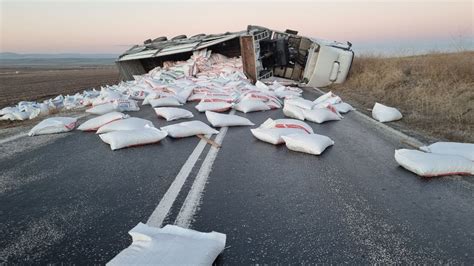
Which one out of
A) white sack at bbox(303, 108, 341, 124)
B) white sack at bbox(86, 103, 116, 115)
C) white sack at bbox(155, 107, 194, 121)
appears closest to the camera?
white sack at bbox(155, 107, 194, 121)

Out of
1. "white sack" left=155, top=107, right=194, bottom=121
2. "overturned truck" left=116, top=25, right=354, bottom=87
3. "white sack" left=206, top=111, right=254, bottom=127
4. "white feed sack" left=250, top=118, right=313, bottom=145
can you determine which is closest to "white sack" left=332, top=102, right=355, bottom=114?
"white sack" left=206, top=111, right=254, bottom=127

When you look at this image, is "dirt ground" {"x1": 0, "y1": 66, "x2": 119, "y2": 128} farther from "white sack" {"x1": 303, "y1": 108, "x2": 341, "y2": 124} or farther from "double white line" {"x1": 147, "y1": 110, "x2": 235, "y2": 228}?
"white sack" {"x1": 303, "y1": 108, "x2": 341, "y2": 124}

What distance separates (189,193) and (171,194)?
0.15 metres

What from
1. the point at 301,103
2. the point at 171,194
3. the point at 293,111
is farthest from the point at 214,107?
the point at 171,194

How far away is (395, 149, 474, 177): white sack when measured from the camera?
3.87 metres

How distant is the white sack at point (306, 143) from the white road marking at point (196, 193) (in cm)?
96

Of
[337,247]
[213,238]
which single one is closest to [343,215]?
[337,247]

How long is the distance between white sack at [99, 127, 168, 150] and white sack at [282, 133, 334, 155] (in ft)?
5.63

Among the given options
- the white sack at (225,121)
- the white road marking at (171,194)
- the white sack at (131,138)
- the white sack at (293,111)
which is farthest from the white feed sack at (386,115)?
the white sack at (131,138)

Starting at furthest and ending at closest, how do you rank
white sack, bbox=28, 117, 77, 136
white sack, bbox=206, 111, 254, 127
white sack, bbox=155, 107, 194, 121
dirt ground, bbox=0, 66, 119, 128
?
dirt ground, bbox=0, 66, 119, 128
white sack, bbox=155, 107, 194, 121
white sack, bbox=206, 111, 254, 127
white sack, bbox=28, 117, 77, 136

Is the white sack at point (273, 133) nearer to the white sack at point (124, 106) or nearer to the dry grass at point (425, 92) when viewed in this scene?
the dry grass at point (425, 92)

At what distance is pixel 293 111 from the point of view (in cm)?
709

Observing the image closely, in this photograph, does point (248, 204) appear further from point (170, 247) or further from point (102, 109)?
point (102, 109)

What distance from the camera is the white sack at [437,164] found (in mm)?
3865
